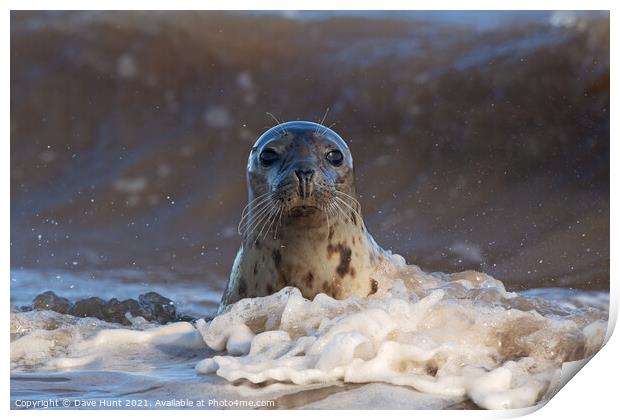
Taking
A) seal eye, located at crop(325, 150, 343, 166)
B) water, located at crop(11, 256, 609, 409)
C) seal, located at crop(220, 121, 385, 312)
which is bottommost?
water, located at crop(11, 256, 609, 409)

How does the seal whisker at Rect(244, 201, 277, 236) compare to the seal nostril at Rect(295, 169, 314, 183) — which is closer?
the seal nostril at Rect(295, 169, 314, 183)

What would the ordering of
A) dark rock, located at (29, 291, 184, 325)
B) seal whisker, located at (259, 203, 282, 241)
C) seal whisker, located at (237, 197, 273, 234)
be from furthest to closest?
dark rock, located at (29, 291, 184, 325)
seal whisker, located at (237, 197, 273, 234)
seal whisker, located at (259, 203, 282, 241)

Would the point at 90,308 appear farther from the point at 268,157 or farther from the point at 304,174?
the point at 304,174

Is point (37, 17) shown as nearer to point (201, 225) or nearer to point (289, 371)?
point (289, 371)

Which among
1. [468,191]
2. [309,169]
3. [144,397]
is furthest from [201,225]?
[144,397]

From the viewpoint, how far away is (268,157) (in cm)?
621

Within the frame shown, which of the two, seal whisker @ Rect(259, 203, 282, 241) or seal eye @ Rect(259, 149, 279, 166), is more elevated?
seal eye @ Rect(259, 149, 279, 166)

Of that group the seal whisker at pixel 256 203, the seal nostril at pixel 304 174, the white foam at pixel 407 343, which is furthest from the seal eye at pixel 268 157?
the white foam at pixel 407 343

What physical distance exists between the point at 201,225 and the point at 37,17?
186 inches

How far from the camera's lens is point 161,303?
8242 mm

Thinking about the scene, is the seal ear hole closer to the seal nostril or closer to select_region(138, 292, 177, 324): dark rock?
the seal nostril

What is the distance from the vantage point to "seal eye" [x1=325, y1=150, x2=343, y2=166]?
20.4 ft

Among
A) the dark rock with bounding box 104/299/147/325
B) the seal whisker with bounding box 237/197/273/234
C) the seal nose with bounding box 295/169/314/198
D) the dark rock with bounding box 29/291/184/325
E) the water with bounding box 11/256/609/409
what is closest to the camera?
the water with bounding box 11/256/609/409

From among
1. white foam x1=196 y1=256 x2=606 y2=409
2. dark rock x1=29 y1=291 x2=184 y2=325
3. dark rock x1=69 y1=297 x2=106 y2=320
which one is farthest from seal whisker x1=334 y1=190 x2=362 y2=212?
dark rock x1=69 y1=297 x2=106 y2=320
